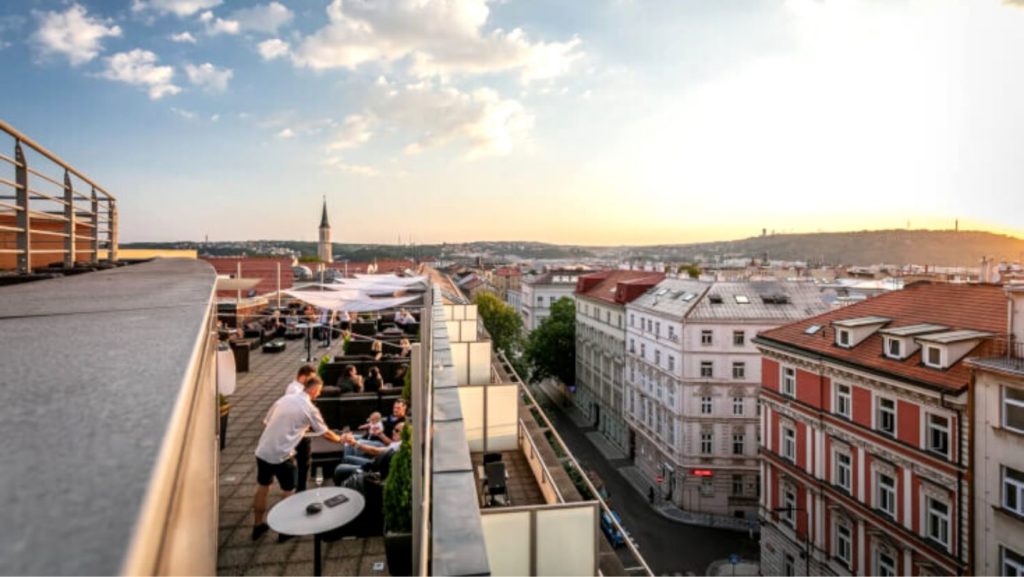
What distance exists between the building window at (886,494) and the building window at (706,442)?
581 inches

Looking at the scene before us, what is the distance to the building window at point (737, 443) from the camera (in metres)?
31.1

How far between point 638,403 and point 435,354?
34.1 metres

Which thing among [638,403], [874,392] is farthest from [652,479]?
[874,392]

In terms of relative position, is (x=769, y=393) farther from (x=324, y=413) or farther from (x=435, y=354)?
(x=435, y=354)

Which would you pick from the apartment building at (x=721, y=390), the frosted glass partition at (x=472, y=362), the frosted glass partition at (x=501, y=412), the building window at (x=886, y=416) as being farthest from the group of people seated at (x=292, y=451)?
the apartment building at (x=721, y=390)

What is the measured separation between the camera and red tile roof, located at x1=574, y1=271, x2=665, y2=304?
135 feet

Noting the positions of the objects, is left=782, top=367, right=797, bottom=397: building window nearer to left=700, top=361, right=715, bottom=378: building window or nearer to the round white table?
left=700, top=361, right=715, bottom=378: building window

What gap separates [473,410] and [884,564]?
50.7 ft

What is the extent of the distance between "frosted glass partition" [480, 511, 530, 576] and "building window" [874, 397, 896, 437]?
15802 mm

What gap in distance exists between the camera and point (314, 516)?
4.28m

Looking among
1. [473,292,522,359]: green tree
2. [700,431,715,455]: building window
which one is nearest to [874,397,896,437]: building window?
[700,431,715,455]: building window

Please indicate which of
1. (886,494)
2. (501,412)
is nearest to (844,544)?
(886,494)

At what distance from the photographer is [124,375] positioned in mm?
969

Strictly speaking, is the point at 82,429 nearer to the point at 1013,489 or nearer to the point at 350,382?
the point at 350,382
